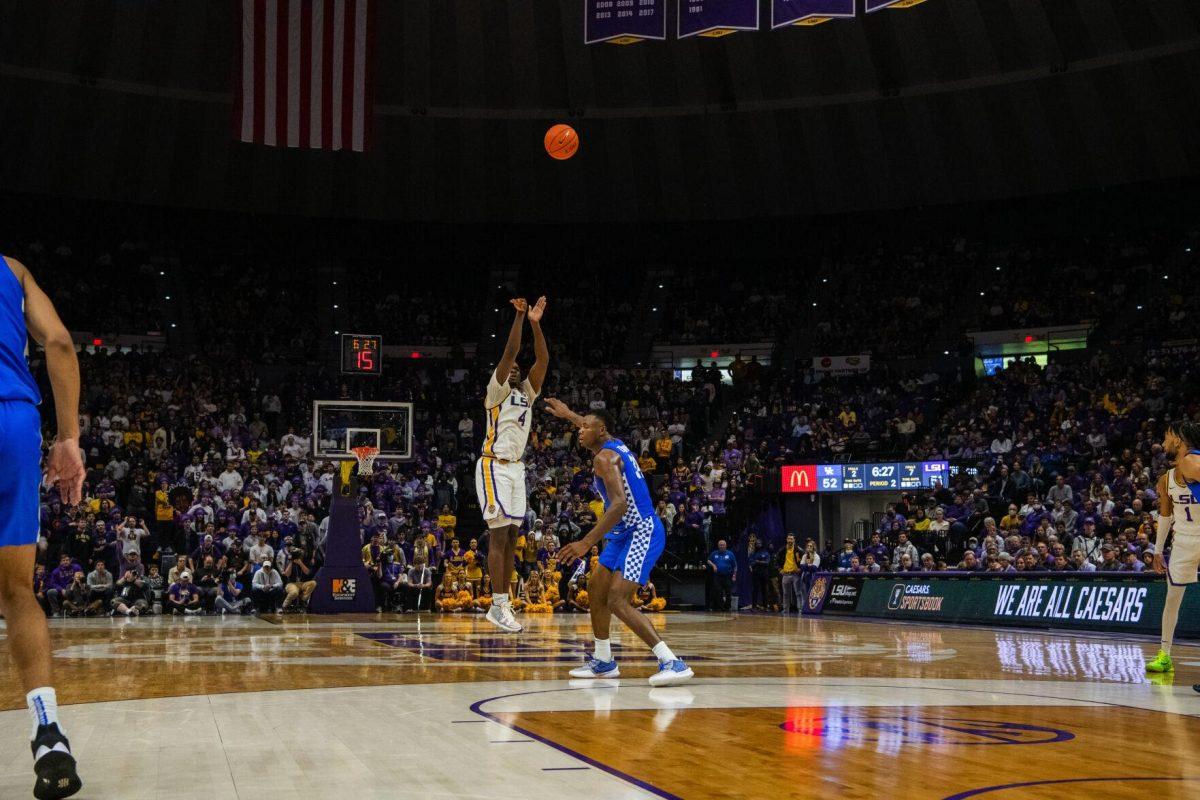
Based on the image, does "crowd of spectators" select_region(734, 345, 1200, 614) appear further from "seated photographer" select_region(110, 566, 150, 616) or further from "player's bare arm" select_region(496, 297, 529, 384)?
"seated photographer" select_region(110, 566, 150, 616)

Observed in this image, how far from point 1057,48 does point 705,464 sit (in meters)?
12.5

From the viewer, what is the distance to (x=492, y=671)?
8797mm

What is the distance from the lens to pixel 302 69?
22766 mm

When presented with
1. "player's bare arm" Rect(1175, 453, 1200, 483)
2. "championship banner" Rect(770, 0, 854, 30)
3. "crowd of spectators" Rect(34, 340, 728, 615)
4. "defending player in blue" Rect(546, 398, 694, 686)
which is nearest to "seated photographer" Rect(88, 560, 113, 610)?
"crowd of spectators" Rect(34, 340, 728, 615)

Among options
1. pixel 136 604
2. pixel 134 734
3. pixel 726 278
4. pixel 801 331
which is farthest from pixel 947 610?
pixel 726 278

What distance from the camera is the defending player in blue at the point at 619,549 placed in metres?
8.17

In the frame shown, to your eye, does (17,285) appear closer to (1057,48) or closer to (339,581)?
(339,581)

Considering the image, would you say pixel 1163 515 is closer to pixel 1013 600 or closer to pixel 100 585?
pixel 1013 600

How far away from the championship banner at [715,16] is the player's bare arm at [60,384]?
1597 cm

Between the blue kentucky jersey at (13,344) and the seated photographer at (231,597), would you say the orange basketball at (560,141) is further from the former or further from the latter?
the blue kentucky jersey at (13,344)

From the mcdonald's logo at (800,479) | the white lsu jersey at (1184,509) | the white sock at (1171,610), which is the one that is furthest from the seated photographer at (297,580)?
the white lsu jersey at (1184,509)

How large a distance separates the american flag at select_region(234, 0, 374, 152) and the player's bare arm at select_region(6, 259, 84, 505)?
1916cm

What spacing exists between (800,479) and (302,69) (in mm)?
13307

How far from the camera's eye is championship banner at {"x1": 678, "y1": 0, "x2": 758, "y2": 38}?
19047 millimetres
